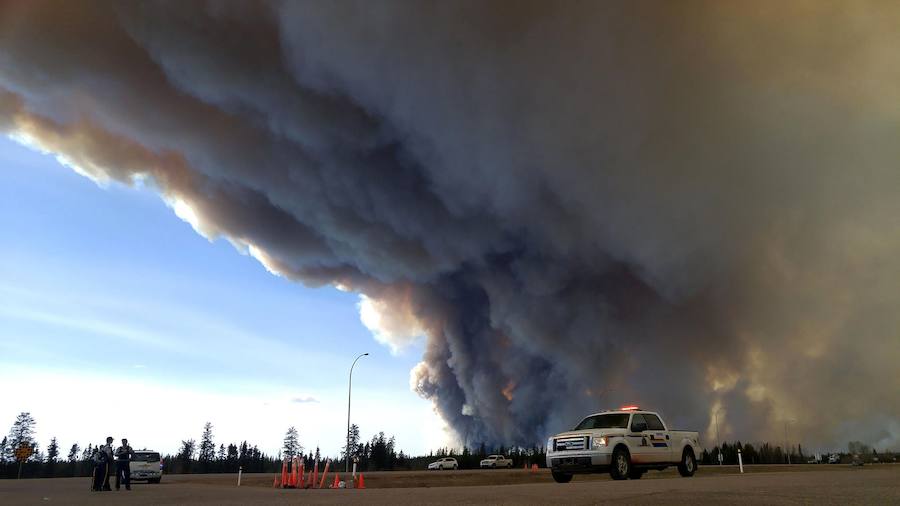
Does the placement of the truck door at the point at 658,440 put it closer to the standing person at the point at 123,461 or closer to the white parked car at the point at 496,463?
the standing person at the point at 123,461

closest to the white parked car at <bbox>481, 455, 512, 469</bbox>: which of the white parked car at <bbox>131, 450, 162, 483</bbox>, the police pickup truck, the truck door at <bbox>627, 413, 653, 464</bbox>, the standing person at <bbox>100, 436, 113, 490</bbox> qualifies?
the white parked car at <bbox>131, 450, 162, 483</bbox>

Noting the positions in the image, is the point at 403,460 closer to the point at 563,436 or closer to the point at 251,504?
the point at 563,436

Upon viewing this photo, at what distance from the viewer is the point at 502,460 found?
63219mm

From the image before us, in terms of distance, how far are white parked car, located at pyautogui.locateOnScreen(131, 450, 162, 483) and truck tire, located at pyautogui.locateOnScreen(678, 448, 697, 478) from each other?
75.5 ft

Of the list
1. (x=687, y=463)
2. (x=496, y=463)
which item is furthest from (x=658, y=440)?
(x=496, y=463)

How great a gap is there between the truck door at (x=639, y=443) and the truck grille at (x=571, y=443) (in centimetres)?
124

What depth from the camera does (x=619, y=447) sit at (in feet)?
52.6

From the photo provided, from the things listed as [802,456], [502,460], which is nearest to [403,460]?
[502,460]

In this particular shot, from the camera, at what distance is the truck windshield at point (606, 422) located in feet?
54.9

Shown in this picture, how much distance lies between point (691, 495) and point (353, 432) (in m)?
135

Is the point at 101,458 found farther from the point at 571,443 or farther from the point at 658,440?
the point at 658,440

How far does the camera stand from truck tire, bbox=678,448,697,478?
18.0 metres

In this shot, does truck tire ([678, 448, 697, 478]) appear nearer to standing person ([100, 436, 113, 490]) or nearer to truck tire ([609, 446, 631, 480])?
truck tire ([609, 446, 631, 480])

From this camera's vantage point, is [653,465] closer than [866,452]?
Yes
